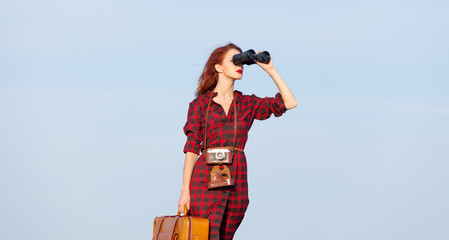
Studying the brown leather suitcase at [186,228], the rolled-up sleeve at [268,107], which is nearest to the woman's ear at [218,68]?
the rolled-up sleeve at [268,107]

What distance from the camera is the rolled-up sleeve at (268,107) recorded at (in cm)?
587

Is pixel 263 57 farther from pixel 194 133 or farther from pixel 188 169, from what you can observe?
pixel 188 169

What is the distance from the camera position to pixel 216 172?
5.71 metres

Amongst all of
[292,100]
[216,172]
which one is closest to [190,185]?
[216,172]

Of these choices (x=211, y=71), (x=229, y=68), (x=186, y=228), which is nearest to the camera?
(x=186, y=228)

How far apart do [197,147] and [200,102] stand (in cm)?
37

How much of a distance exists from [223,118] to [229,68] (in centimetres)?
43

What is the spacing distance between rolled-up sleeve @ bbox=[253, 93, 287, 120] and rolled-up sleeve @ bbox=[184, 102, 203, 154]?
1.63 feet

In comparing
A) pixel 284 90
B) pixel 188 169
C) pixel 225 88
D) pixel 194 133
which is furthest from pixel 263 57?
pixel 188 169

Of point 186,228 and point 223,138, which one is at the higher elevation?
point 223,138

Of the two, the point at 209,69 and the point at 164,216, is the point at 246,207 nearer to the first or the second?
the point at 164,216

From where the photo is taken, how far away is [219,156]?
18.6 ft

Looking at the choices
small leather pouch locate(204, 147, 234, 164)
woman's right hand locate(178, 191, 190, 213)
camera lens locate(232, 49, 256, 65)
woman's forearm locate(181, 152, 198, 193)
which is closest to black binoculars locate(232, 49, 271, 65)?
camera lens locate(232, 49, 256, 65)

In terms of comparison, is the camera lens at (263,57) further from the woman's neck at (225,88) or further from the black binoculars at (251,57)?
the woman's neck at (225,88)
